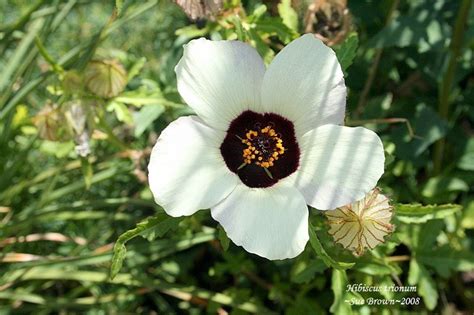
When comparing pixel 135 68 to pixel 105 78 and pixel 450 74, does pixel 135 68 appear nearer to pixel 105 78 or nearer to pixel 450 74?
pixel 105 78

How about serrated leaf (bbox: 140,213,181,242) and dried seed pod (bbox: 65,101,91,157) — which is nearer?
serrated leaf (bbox: 140,213,181,242)

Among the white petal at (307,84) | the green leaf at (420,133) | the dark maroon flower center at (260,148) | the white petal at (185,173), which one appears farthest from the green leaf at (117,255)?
the green leaf at (420,133)

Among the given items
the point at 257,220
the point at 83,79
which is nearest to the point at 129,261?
the point at 83,79

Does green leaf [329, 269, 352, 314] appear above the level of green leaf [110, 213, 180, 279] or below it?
below

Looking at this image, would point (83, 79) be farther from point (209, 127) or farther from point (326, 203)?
point (326, 203)

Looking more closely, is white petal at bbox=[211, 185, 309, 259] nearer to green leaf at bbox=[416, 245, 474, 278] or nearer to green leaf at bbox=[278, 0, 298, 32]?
green leaf at bbox=[278, 0, 298, 32]

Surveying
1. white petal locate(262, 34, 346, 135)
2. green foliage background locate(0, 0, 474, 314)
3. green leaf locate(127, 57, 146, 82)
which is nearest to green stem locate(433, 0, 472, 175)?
green foliage background locate(0, 0, 474, 314)
